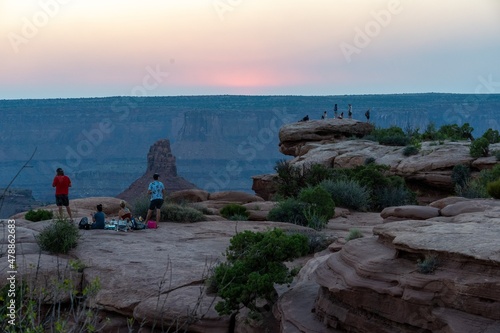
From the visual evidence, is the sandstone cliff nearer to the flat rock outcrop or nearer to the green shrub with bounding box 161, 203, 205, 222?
the flat rock outcrop

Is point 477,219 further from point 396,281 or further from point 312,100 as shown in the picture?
point 312,100

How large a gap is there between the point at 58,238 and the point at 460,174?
16.2 m

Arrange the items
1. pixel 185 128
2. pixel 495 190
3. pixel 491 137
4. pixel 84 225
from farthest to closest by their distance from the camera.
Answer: pixel 185 128
pixel 491 137
pixel 84 225
pixel 495 190

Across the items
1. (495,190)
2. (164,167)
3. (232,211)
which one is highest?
(495,190)

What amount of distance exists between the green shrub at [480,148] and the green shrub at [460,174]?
0.98 metres

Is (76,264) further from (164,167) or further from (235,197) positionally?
(164,167)

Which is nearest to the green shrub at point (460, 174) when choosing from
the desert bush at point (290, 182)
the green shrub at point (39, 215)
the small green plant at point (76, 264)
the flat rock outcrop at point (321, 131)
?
the desert bush at point (290, 182)

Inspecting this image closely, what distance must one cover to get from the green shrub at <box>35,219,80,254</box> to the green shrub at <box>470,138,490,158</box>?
17545mm

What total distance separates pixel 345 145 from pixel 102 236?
18.9m

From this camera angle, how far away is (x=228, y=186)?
7400cm

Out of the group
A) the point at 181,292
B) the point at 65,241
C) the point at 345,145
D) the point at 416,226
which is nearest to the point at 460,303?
the point at 416,226

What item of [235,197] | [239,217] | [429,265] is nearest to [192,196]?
[235,197]

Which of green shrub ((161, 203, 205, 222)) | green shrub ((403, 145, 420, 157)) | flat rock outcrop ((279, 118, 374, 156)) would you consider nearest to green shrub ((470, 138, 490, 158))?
green shrub ((403, 145, 420, 157))

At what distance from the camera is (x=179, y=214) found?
1897 centimetres
